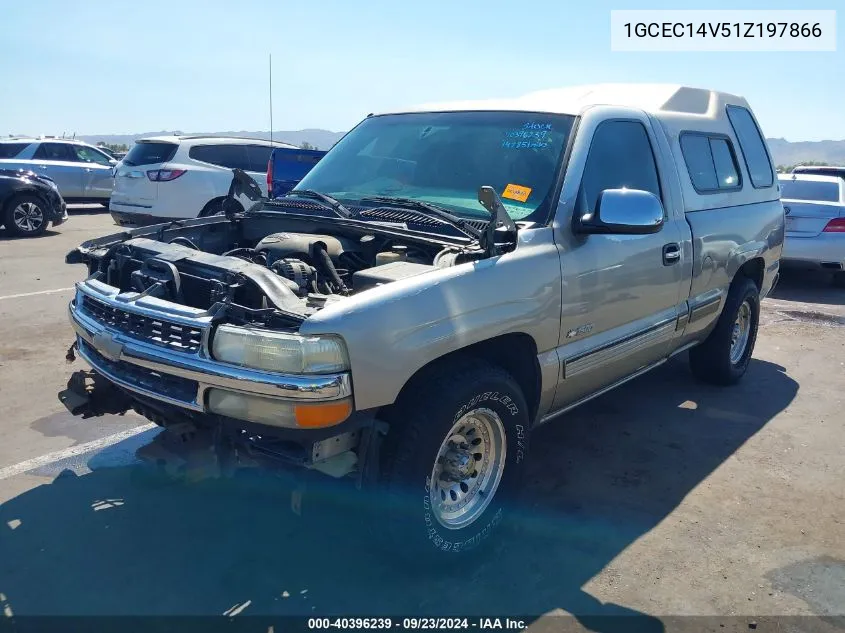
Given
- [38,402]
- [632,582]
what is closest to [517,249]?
[632,582]

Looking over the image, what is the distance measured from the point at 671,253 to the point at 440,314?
1979mm

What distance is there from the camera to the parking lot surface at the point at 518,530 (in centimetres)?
307

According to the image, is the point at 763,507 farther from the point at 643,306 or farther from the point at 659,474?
the point at 643,306

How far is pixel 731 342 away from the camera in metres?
5.62

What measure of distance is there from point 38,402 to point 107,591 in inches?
93.6

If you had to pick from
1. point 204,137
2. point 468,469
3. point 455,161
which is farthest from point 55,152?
point 468,469

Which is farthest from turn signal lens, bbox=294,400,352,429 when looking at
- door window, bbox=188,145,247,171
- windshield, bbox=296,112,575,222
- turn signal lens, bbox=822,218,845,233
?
door window, bbox=188,145,247,171

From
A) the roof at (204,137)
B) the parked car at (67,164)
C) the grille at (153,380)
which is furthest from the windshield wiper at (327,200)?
the parked car at (67,164)

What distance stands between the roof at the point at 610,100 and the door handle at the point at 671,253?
2.85 ft

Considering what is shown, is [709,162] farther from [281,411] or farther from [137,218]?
[137,218]

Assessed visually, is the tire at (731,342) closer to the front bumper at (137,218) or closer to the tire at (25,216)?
the front bumper at (137,218)

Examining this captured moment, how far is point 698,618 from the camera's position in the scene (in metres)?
3.02

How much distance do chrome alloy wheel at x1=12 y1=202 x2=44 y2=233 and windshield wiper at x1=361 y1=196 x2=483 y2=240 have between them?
1140cm

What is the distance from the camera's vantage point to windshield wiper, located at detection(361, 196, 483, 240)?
3.47 metres
